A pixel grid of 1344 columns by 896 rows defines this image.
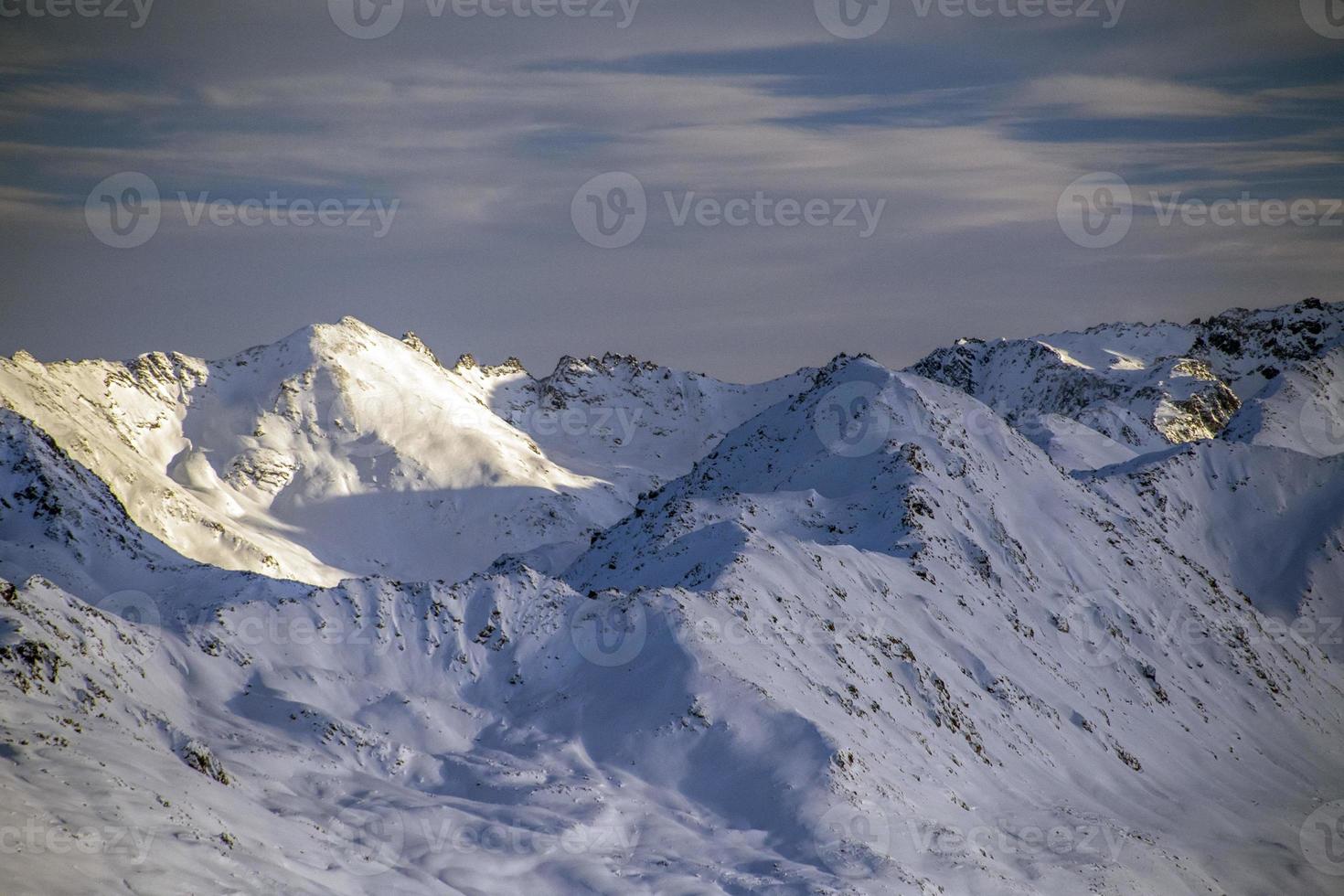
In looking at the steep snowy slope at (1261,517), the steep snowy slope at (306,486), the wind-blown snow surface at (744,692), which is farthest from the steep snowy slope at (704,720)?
the steep snowy slope at (306,486)

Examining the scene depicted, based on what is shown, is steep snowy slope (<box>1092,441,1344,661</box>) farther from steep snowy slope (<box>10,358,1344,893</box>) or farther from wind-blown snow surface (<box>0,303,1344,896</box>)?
steep snowy slope (<box>10,358,1344,893</box>)

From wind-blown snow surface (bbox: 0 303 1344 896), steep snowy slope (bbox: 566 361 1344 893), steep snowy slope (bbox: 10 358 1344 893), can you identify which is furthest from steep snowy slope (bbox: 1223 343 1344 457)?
steep snowy slope (bbox: 10 358 1344 893)

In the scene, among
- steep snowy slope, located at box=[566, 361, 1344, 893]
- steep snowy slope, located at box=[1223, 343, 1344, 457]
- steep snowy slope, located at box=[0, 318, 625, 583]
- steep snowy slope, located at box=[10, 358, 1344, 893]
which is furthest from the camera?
steep snowy slope, located at box=[0, 318, 625, 583]

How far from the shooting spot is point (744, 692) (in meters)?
48.1

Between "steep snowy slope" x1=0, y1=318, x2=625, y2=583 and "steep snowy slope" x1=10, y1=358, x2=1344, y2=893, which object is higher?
"steep snowy slope" x1=10, y1=358, x2=1344, y2=893

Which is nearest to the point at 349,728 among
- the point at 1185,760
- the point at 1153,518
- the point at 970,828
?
the point at 970,828

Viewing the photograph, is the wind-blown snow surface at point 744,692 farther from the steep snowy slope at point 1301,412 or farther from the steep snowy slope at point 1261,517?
the steep snowy slope at point 1301,412

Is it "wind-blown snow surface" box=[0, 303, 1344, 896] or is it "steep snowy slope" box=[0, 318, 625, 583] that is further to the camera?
"steep snowy slope" box=[0, 318, 625, 583]

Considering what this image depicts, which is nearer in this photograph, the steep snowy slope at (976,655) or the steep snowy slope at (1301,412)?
the steep snowy slope at (976,655)

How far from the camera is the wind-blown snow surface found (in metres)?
35.1

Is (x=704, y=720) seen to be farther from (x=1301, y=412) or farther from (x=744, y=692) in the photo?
(x=1301, y=412)

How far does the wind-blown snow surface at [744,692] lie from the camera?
35125 millimetres

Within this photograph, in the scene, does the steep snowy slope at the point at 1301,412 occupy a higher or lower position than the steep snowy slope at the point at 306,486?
higher

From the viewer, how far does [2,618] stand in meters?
34.9
